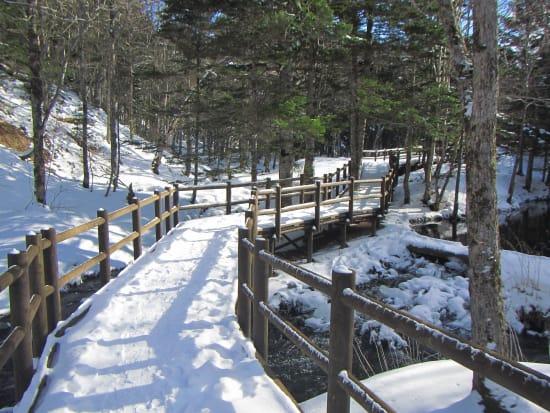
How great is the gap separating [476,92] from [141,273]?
5.31 m

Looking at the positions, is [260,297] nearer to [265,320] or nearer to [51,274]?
[265,320]

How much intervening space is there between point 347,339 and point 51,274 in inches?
135

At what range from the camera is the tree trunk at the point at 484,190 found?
13.9ft

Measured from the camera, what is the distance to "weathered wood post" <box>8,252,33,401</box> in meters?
3.35

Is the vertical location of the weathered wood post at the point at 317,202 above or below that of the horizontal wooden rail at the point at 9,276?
below

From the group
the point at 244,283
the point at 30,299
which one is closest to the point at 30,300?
the point at 30,299

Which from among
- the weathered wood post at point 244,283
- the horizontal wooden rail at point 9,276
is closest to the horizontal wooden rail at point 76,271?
the horizontal wooden rail at point 9,276

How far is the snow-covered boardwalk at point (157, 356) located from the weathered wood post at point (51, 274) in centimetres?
22

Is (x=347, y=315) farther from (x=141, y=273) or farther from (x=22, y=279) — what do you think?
(x=141, y=273)

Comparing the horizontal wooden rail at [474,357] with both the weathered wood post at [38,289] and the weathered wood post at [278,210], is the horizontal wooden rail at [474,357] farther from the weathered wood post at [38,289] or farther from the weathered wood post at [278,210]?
the weathered wood post at [278,210]

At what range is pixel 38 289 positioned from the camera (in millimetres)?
3904

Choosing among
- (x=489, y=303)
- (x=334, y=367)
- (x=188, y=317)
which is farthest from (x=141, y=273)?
(x=489, y=303)

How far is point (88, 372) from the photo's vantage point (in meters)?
3.51

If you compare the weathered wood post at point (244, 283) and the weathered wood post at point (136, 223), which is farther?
the weathered wood post at point (136, 223)
